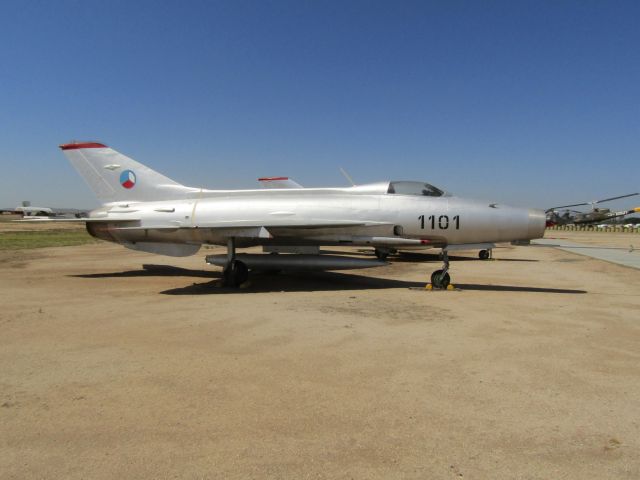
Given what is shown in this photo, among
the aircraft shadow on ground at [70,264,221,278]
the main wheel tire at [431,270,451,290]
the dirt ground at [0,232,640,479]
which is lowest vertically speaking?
the dirt ground at [0,232,640,479]

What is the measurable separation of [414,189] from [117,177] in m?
8.35

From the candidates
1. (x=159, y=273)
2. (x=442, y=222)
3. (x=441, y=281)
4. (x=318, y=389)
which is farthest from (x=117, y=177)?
(x=318, y=389)

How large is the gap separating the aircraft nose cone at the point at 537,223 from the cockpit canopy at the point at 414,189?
210cm

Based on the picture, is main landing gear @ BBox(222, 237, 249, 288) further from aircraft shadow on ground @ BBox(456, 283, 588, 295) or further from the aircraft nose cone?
the aircraft nose cone

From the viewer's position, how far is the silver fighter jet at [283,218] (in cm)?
1052

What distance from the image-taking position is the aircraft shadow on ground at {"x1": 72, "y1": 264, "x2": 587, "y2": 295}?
10547 mm

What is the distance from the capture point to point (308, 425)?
11.2 ft

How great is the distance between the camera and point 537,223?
10273 mm

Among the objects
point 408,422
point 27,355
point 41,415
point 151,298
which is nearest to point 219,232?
point 151,298

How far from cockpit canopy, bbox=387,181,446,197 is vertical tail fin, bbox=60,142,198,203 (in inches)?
220

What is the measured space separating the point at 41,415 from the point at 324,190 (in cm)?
878

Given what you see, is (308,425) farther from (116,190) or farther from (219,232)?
(116,190)

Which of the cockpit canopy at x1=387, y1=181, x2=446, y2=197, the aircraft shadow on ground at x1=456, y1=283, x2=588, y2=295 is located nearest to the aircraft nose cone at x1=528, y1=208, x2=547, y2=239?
the aircraft shadow on ground at x1=456, y1=283, x2=588, y2=295

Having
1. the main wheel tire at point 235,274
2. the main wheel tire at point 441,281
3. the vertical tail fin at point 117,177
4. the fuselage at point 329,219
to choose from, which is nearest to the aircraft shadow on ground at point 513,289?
the main wheel tire at point 441,281
